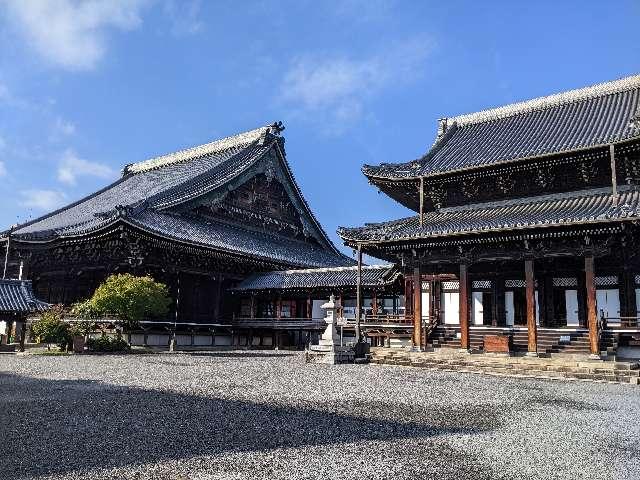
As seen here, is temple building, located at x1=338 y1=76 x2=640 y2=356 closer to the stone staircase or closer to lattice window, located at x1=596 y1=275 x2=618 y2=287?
lattice window, located at x1=596 y1=275 x2=618 y2=287

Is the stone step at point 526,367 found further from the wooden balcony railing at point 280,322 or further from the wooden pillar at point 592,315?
the wooden balcony railing at point 280,322

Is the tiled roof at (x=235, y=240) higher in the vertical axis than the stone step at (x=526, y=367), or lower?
higher

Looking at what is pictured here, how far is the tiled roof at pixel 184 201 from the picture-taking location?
Answer: 29094 millimetres

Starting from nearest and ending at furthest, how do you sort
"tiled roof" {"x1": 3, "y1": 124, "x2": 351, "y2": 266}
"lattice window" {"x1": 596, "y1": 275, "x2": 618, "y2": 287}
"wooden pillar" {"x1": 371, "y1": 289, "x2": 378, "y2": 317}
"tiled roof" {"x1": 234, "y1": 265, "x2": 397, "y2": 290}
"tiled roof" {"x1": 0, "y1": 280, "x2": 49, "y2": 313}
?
"lattice window" {"x1": 596, "y1": 275, "x2": 618, "y2": 287}, "tiled roof" {"x1": 0, "y1": 280, "x2": 49, "y2": 313}, "tiled roof" {"x1": 234, "y1": 265, "x2": 397, "y2": 290}, "wooden pillar" {"x1": 371, "y1": 289, "x2": 378, "y2": 317}, "tiled roof" {"x1": 3, "y1": 124, "x2": 351, "y2": 266}

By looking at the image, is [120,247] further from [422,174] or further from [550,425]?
[550,425]

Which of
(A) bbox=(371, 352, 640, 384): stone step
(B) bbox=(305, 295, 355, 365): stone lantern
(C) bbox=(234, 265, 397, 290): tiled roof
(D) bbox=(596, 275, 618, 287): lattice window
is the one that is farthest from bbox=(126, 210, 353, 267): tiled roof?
(D) bbox=(596, 275, 618, 287): lattice window

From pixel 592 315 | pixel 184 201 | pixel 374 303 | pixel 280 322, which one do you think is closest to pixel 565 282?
pixel 592 315

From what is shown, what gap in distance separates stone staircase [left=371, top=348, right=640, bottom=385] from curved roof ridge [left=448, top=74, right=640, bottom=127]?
52.5ft

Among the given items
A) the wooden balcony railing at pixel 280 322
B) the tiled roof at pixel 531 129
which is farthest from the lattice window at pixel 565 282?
the wooden balcony railing at pixel 280 322

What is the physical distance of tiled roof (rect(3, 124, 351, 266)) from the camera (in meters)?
29.1

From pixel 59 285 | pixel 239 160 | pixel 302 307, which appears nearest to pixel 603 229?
pixel 302 307

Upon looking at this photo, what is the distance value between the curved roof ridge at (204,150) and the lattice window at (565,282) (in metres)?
25.3

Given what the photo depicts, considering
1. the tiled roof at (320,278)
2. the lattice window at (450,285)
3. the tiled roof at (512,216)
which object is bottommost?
the lattice window at (450,285)

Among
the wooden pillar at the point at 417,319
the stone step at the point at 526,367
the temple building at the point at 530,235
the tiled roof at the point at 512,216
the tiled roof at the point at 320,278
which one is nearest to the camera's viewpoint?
the stone step at the point at 526,367
